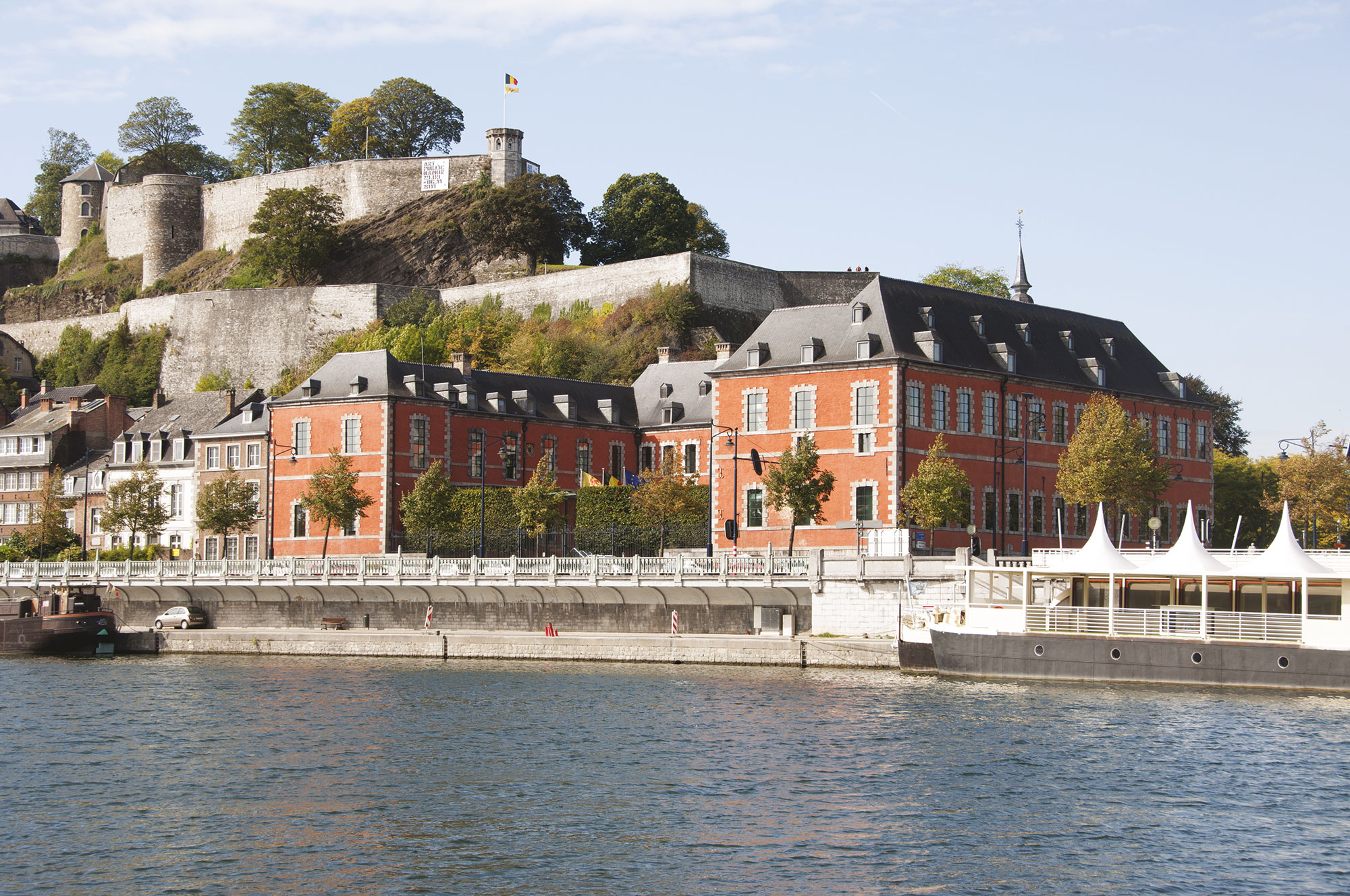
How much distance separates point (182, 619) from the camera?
173 ft

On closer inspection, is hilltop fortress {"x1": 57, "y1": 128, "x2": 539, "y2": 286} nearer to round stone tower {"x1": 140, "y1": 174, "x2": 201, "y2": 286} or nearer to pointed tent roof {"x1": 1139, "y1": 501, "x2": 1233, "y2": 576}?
round stone tower {"x1": 140, "y1": 174, "x2": 201, "y2": 286}

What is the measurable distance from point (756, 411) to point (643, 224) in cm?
3896

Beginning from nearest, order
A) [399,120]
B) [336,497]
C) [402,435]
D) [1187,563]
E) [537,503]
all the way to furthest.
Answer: [1187,563], [537,503], [336,497], [402,435], [399,120]

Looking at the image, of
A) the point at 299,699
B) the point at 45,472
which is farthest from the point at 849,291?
the point at 299,699

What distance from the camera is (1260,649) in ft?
117

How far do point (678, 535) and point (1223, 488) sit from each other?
1228 inches

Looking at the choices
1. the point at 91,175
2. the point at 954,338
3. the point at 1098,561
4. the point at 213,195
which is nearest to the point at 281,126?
the point at 213,195

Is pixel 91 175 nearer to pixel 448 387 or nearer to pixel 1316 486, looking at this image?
pixel 448 387

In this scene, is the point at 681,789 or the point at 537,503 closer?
the point at 681,789

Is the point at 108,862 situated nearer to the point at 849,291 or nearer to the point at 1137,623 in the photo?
the point at 1137,623

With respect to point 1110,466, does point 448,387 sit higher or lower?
higher

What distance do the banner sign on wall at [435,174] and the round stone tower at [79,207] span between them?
32.4m

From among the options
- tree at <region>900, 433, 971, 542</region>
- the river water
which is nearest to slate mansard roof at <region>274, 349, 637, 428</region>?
tree at <region>900, 433, 971, 542</region>

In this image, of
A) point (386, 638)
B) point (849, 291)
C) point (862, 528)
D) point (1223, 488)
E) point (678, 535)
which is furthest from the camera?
point (849, 291)
